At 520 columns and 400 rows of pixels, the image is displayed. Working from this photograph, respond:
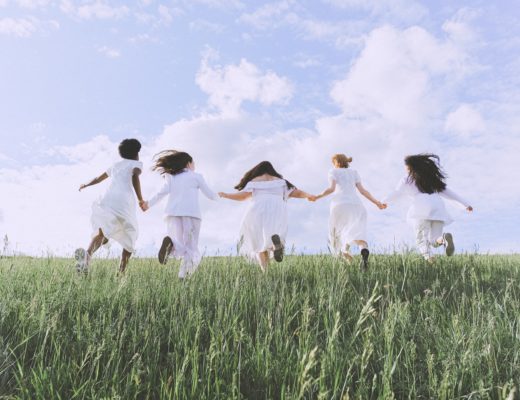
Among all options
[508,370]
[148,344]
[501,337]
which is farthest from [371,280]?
[148,344]

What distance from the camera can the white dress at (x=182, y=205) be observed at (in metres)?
7.56

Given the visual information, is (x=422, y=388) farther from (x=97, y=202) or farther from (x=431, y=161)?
(x=431, y=161)

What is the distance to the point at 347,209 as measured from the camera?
28.9 feet

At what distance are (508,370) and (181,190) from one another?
18.5 ft

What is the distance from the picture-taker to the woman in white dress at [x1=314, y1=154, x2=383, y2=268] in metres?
8.72

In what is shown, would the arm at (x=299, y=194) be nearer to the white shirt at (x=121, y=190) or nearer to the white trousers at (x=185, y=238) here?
the white trousers at (x=185, y=238)

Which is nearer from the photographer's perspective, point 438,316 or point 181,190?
point 438,316

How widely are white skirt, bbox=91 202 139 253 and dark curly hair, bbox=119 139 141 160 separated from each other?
1.00 metres

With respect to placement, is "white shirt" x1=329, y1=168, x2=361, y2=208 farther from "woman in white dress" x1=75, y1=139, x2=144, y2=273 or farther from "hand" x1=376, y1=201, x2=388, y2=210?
"woman in white dress" x1=75, y1=139, x2=144, y2=273

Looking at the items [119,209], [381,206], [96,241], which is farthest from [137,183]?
[381,206]

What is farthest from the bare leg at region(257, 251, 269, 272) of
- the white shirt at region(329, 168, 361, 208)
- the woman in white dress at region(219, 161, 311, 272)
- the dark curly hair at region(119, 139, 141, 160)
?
the dark curly hair at region(119, 139, 141, 160)

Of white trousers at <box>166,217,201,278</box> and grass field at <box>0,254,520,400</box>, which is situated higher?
white trousers at <box>166,217,201,278</box>

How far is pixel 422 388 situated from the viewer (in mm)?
2994

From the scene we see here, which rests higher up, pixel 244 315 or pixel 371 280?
pixel 371 280
